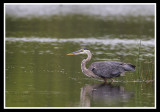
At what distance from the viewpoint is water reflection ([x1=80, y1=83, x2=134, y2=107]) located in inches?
388

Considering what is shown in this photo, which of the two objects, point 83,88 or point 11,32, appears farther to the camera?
point 11,32

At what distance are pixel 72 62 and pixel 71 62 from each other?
4cm

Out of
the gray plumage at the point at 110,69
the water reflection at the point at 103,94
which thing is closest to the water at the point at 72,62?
the water reflection at the point at 103,94

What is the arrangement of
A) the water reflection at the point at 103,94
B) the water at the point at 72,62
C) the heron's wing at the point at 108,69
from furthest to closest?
the heron's wing at the point at 108,69 < the water at the point at 72,62 < the water reflection at the point at 103,94

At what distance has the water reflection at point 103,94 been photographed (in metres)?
9.86

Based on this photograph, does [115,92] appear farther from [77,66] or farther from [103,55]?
[103,55]

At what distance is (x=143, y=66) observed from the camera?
14125mm

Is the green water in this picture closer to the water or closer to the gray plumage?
the water

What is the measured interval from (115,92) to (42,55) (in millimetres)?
5990

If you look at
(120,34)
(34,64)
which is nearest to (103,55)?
(34,64)

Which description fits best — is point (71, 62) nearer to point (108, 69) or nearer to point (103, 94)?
point (108, 69)

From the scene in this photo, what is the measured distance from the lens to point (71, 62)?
49.4 ft

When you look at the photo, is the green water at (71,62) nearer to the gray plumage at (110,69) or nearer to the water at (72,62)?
the water at (72,62)

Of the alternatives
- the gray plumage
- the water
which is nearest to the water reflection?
the water
